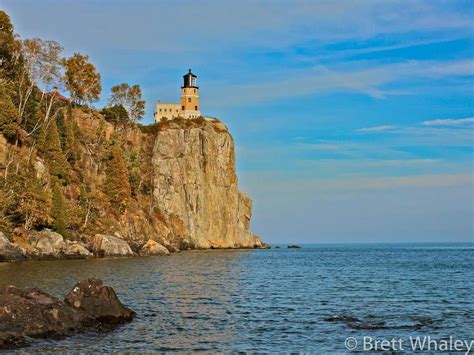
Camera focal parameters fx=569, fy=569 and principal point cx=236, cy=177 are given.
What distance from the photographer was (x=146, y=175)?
117m

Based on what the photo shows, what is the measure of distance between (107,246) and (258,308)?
48838mm

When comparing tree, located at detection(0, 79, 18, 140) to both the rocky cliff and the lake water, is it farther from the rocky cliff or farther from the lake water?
the lake water

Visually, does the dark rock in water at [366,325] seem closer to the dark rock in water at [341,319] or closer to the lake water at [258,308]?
the lake water at [258,308]

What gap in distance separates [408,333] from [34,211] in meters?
54.0

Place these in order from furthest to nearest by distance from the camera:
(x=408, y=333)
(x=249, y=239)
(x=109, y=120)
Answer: (x=249, y=239), (x=109, y=120), (x=408, y=333)

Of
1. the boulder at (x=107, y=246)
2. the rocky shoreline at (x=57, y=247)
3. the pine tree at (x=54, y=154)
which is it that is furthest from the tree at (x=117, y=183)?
the boulder at (x=107, y=246)

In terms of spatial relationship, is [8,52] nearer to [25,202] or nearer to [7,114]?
[7,114]

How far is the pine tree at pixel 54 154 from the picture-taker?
84188 millimetres

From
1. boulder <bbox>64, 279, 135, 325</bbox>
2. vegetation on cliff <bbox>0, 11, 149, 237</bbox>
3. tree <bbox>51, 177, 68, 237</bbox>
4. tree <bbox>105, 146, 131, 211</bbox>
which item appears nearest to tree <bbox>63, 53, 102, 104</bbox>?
vegetation on cliff <bbox>0, 11, 149, 237</bbox>

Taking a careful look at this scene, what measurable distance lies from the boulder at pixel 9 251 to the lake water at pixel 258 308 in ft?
17.3

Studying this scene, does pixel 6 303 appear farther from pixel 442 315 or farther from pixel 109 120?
pixel 109 120

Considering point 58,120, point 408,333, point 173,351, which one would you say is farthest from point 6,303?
point 58,120

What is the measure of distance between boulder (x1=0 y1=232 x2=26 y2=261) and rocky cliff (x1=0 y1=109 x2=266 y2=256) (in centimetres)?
538

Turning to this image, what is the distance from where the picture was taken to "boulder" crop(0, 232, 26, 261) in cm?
6128
